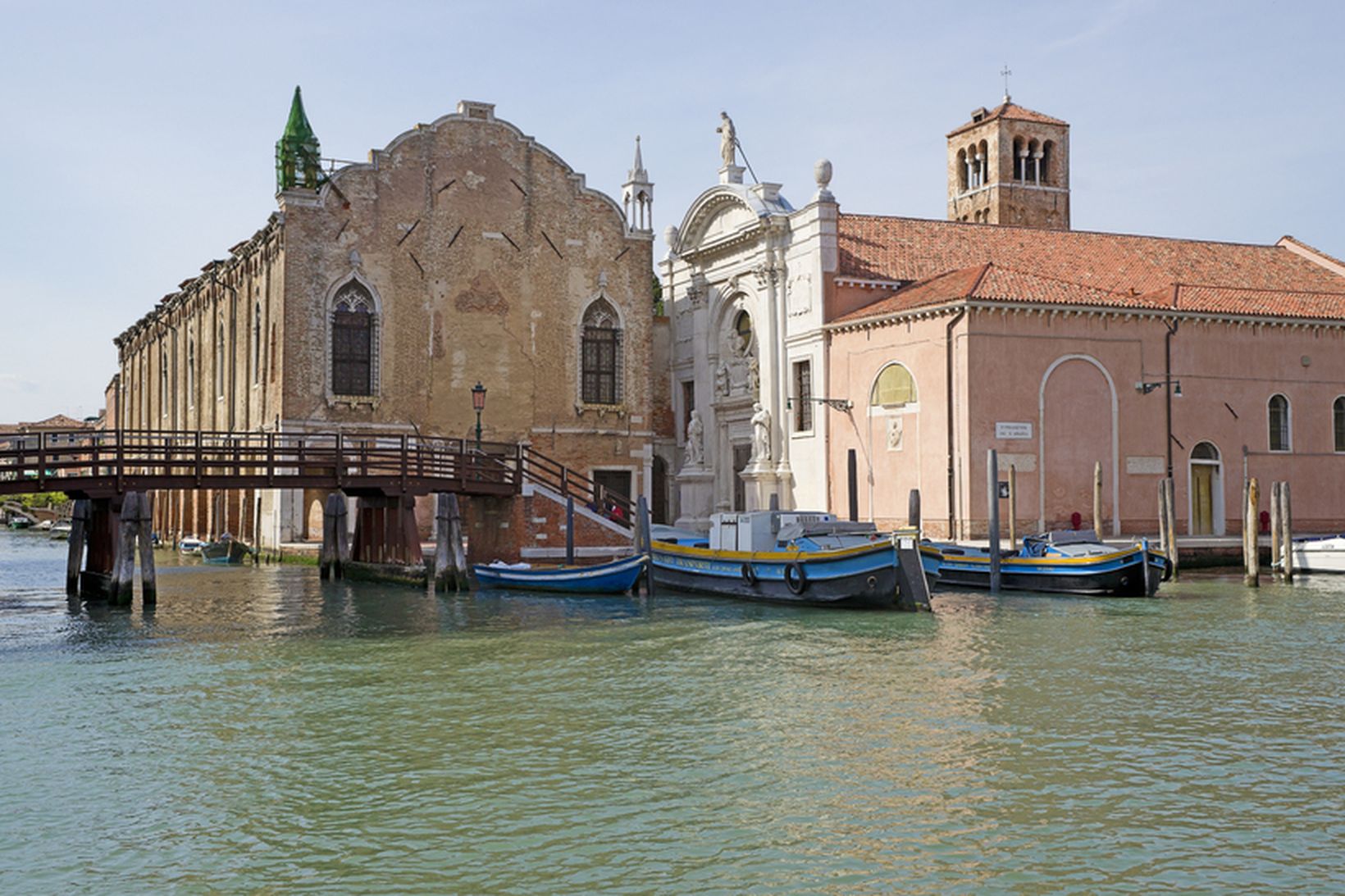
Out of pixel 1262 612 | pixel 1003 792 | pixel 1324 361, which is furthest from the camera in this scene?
pixel 1324 361

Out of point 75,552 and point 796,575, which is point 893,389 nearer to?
point 796,575

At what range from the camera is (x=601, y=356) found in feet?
117

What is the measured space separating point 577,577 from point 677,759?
43.9ft

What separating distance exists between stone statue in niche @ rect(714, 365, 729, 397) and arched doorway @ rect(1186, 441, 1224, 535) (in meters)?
12.2

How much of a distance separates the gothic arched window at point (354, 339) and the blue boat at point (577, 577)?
9.45 meters

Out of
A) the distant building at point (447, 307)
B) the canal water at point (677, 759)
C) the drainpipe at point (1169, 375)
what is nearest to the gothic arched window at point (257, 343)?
the distant building at point (447, 307)

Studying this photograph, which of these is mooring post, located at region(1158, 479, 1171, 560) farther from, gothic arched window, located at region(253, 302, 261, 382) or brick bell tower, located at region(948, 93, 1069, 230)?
brick bell tower, located at region(948, 93, 1069, 230)

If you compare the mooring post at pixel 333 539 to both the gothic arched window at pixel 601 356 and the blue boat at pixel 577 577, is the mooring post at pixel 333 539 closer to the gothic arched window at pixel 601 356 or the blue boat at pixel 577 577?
the blue boat at pixel 577 577

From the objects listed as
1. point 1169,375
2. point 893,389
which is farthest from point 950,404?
point 1169,375

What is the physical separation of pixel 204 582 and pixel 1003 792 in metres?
21.8

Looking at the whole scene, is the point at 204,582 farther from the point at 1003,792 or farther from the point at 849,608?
the point at 1003,792

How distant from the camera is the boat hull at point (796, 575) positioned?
68.6ft

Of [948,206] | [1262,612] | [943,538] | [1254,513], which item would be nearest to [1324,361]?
[1254,513]

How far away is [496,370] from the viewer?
112 feet
